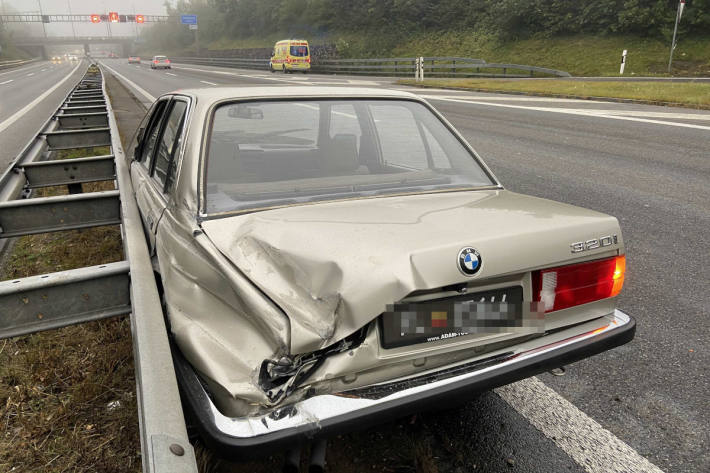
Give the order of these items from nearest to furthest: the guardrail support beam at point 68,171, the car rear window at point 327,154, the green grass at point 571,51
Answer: the car rear window at point 327,154
the guardrail support beam at point 68,171
the green grass at point 571,51

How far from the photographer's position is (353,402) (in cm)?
171

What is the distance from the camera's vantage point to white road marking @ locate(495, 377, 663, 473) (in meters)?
2.09

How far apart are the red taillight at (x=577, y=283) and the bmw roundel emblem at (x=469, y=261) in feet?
1.07

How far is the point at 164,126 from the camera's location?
3.30 meters

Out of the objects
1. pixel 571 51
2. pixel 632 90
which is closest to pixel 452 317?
pixel 632 90

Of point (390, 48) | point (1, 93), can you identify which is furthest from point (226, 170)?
point (390, 48)

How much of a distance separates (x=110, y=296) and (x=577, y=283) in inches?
75.4

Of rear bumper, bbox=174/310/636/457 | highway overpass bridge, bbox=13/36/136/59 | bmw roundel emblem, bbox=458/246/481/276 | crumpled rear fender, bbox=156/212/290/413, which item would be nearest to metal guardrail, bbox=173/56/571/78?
rear bumper, bbox=174/310/636/457

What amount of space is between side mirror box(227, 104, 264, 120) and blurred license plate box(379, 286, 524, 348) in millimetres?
1420

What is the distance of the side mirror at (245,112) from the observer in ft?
8.63

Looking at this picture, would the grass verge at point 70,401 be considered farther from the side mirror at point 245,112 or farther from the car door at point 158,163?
the side mirror at point 245,112

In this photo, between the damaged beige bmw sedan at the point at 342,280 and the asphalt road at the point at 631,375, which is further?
the asphalt road at the point at 631,375

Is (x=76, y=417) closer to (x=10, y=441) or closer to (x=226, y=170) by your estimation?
(x=10, y=441)

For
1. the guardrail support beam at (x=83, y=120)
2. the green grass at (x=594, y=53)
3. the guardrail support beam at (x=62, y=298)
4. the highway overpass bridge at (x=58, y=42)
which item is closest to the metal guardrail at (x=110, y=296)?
the guardrail support beam at (x=62, y=298)
